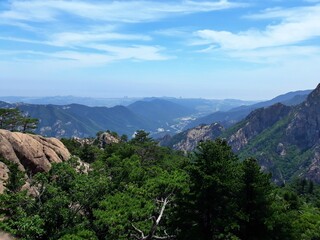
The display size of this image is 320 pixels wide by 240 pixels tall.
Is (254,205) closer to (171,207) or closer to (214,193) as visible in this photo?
(214,193)

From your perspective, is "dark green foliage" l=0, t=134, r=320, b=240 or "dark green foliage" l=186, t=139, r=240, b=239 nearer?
"dark green foliage" l=0, t=134, r=320, b=240

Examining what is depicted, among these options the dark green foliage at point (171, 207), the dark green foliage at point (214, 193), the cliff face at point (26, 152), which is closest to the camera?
the dark green foliage at point (171, 207)

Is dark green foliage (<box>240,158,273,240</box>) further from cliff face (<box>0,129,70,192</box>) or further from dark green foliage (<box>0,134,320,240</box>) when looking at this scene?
cliff face (<box>0,129,70,192</box>)

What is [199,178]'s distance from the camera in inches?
1489

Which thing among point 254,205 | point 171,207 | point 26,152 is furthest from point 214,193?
point 26,152

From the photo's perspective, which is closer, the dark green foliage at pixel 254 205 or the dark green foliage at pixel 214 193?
the dark green foliage at pixel 214 193

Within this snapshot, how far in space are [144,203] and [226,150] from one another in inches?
466

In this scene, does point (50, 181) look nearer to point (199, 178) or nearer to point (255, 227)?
point (199, 178)

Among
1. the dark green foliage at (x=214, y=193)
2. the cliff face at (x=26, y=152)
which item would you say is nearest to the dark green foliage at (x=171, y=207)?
the dark green foliage at (x=214, y=193)

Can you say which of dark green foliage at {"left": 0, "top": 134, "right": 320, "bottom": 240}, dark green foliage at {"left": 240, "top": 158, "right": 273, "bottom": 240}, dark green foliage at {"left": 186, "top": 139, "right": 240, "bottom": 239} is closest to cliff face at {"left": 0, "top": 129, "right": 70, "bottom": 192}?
dark green foliage at {"left": 0, "top": 134, "right": 320, "bottom": 240}

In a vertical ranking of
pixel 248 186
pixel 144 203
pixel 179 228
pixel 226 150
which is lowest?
pixel 179 228

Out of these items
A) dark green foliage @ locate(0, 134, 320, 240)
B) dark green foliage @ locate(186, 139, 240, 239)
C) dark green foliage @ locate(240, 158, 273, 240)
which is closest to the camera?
dark green foliage @ locate(0, 134, 320, 240)

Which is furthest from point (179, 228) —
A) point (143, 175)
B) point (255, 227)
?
point (143, 175)

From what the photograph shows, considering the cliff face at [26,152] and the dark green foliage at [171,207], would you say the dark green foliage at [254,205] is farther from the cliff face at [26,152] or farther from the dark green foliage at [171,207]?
the cliff face at [26,152]
